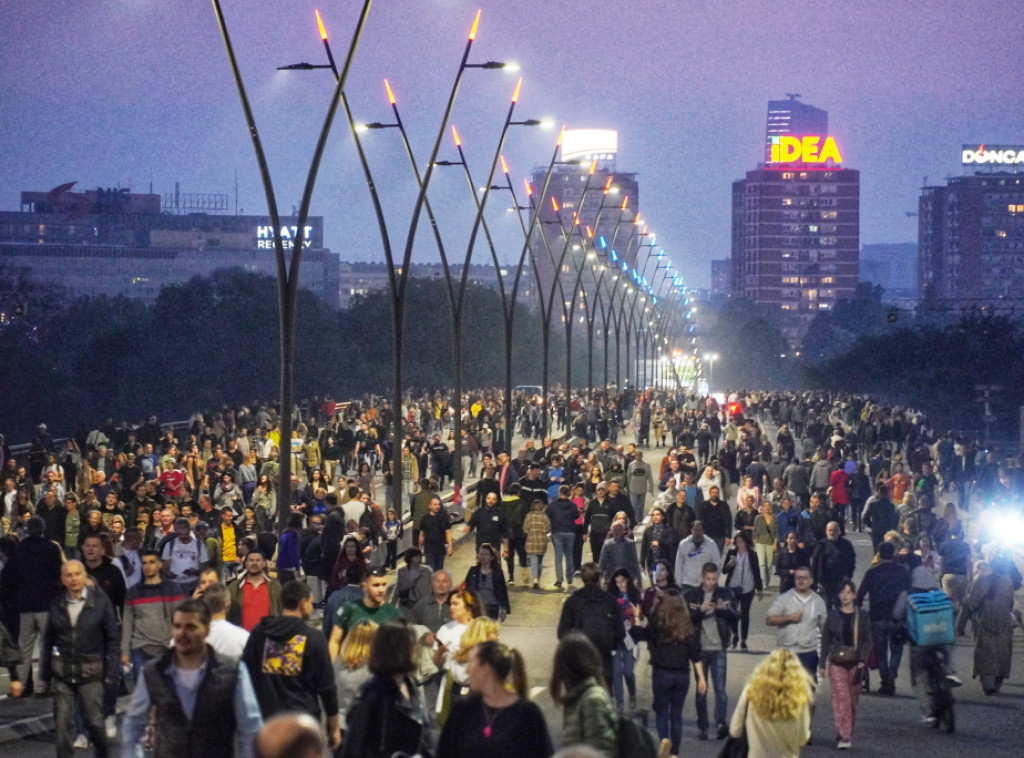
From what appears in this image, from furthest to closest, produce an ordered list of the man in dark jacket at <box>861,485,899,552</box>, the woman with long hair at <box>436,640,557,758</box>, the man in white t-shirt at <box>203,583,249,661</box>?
the man in dark jacket at <box>861,485,899,552</box>
the man in white t-shirt at <box>203,583,249,661</box>
the woman with long hair at <box>436,640,557,758</box>

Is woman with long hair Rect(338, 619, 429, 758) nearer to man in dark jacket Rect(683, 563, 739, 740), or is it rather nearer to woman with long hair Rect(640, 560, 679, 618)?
woman with long hair Rect(640, 560, 679, 618)

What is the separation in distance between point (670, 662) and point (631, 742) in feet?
15.0

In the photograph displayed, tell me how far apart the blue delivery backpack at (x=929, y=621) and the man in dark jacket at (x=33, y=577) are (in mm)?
6780

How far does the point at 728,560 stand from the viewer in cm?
1756

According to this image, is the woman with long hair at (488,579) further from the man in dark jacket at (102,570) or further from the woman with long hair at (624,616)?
the man in dark jacket at (102,570)

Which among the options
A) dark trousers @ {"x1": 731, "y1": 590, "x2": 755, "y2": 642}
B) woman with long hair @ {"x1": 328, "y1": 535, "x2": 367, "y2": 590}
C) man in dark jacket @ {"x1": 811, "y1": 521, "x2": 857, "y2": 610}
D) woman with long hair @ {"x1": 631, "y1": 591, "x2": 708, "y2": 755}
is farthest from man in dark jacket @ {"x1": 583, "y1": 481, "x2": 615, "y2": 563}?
woman with long hair @ {"x1": 631, "y1": 591, "x2": 708, "y2": 755}

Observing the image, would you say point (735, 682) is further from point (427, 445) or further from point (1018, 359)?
point (1018, 359)

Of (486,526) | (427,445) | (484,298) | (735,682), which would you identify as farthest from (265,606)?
(484,298)

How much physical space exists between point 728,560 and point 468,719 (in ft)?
34.2

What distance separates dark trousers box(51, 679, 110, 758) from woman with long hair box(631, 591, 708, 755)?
3.76 meters

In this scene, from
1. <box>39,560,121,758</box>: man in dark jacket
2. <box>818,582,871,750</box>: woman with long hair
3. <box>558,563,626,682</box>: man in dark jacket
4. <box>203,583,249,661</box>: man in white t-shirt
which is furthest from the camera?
<box>818,582,871,750</box>: woman with long hair

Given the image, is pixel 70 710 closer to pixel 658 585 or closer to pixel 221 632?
pixel 221 632

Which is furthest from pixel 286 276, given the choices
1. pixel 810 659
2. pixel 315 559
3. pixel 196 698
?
pixel 196 698

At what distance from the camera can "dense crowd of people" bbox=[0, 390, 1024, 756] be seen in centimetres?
809
